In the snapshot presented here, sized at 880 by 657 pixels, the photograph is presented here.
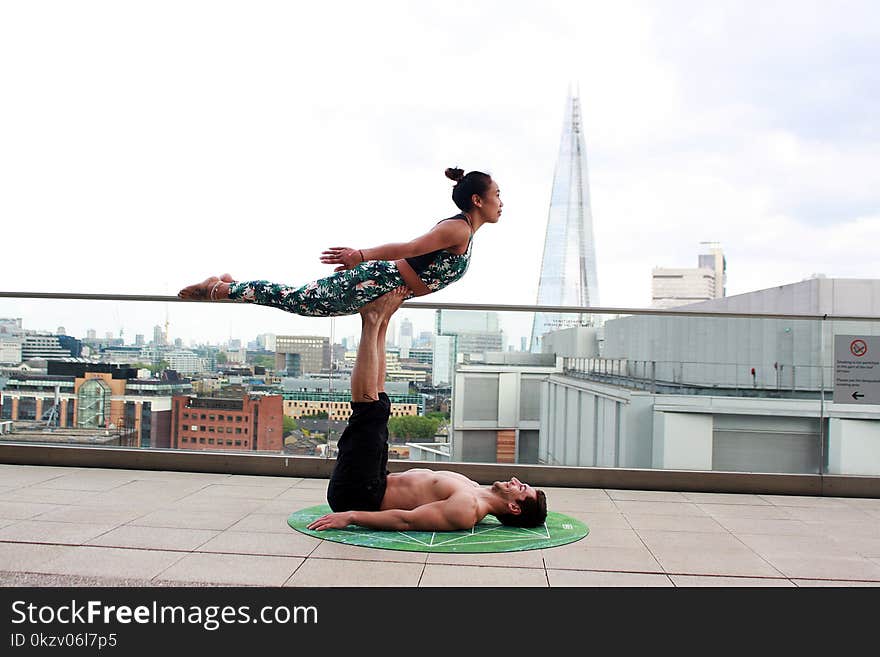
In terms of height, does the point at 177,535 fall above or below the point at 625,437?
below

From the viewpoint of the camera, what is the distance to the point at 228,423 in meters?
4.85

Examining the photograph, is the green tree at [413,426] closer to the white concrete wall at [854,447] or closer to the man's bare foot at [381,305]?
the man's bare foot at [381,305]

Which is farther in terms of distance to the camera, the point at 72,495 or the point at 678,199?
the point at 678,199

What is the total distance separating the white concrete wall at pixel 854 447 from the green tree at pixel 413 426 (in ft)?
8.27

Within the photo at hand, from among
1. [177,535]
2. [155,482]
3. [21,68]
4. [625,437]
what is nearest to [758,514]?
[625,437]

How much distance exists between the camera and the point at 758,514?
3916 millimetres

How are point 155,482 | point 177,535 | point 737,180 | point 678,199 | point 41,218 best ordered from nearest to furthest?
1. point 177,535
2. point 155,482
3. point 41,218
4. point 737,180
5. point 678,199

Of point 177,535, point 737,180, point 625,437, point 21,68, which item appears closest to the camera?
point 177,535

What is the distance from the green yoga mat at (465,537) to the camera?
301cm

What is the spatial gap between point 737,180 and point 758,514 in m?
54.9

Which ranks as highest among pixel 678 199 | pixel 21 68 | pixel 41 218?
pixel 678 199

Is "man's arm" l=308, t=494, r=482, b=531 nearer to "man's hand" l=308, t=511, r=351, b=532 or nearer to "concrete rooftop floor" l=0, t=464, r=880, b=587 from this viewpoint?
"man's hand" l=308, t=511, r=351, b=532

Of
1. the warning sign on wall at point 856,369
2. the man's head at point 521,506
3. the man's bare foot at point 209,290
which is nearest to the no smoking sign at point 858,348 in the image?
→ the warning sign on wall at point 856,369
